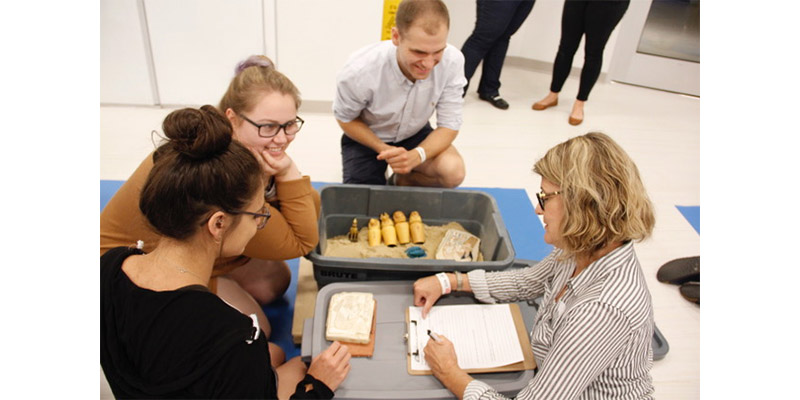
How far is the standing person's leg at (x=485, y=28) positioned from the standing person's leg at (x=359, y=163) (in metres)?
1.72

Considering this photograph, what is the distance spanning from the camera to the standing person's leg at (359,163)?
2.42m

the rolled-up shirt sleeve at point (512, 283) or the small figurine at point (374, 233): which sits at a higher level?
the rolled-up shirt sleeve at point (512, 283)

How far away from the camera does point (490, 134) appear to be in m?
3.65

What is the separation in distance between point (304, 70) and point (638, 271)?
9.33 ft

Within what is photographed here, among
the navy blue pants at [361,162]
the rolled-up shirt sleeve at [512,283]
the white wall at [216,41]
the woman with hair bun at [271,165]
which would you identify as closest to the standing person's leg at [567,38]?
the white wall at [216,41]

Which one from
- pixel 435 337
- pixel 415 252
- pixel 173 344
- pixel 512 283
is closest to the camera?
pixel 173 344

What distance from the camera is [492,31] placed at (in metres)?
3.67

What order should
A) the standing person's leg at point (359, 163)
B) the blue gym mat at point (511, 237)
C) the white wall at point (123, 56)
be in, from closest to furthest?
the blue gym mat at point (511, 237) → the standing person's leg at point (359, 163) → the white wall at point (123, 56)

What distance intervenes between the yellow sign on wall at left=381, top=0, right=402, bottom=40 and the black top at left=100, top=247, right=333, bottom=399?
2679 mm

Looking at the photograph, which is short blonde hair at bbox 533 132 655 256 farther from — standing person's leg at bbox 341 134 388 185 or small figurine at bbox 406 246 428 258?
standing person's leg at bbox 341 134 388 185

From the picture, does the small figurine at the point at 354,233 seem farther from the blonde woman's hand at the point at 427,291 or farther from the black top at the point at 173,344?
the black top at the point at 173,344

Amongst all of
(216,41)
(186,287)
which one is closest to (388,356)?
(186,287)

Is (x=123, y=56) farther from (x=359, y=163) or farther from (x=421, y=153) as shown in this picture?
(x=421, y=153)

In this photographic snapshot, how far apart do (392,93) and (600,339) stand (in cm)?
145
